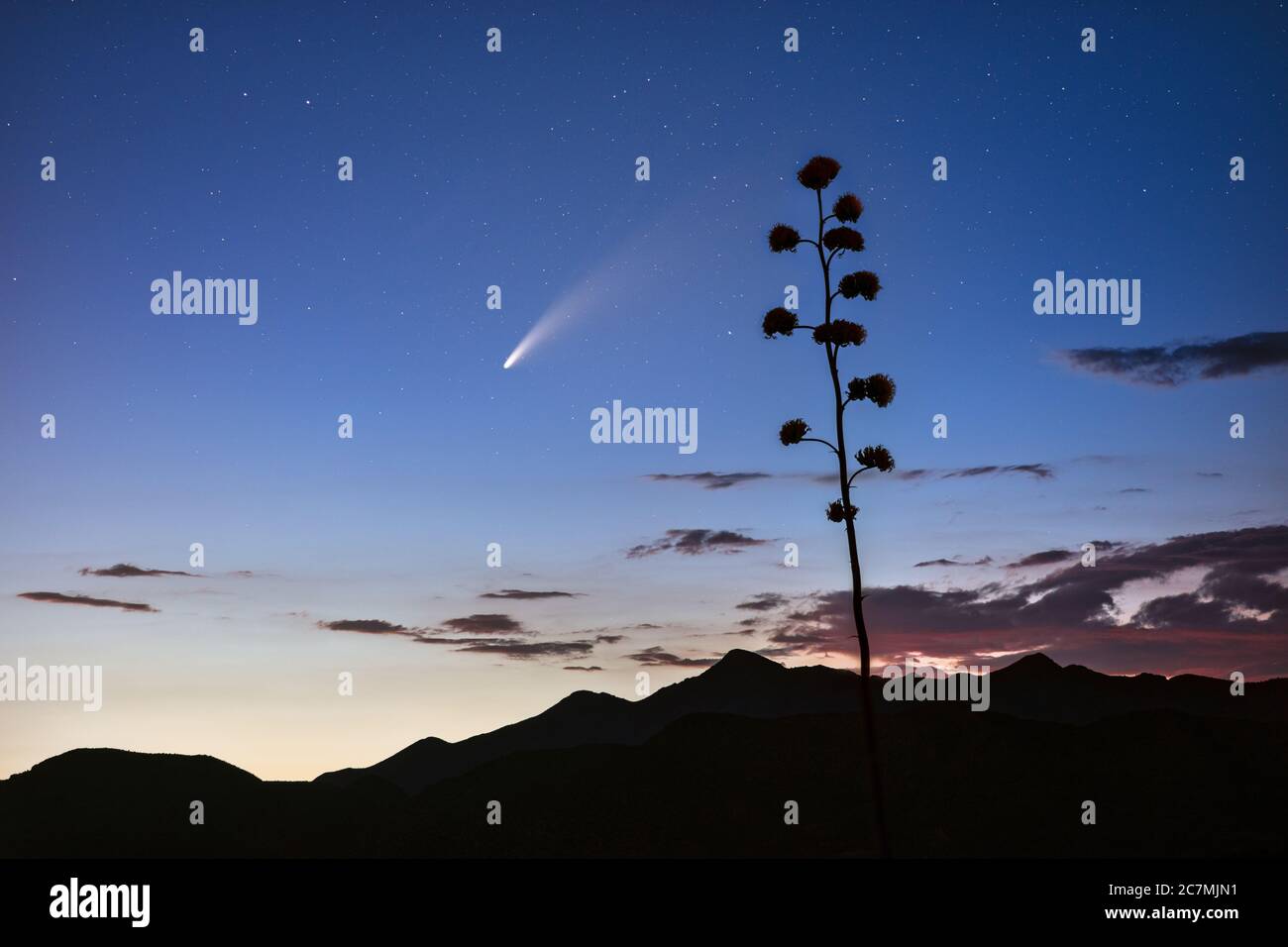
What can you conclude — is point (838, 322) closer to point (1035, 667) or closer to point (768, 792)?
point (768, 792)

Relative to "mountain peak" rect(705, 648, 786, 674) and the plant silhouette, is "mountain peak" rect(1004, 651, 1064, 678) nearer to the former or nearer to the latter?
"mountain peak" rect(705, 648, 786, 674)

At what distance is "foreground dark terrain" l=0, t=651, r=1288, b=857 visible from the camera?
8094cm

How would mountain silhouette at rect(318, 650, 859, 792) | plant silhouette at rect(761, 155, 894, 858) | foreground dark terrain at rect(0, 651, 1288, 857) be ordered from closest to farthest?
1. plant silhouette at rect(761, 155, 894, 858)
2. foreground dark terrain at rect(0, 651, 1288, 857)
3. mountain silhouette at rect(318, 650, 859, 792)

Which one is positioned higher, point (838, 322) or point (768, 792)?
point (838, 322)

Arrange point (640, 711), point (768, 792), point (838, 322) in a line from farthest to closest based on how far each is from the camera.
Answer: point (640, 711) < point (768, 792) < point (838, 322)

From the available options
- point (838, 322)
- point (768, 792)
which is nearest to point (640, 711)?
point (768, 792)

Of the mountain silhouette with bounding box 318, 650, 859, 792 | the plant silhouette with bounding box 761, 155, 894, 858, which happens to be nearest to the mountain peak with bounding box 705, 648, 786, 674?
the mountain silhouette with bounding box 318, 650, 859, 792

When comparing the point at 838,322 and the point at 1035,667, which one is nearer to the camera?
the point at 838,322

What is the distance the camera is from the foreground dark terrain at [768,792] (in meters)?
80.9

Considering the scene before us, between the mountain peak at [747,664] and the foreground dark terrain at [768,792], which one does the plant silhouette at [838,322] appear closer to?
the foreground dark terrain at [768,792]

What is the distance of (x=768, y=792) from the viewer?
91.6 meters

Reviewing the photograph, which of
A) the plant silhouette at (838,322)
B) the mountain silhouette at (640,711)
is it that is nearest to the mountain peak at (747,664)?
the mountain silhouette at (640,711)
